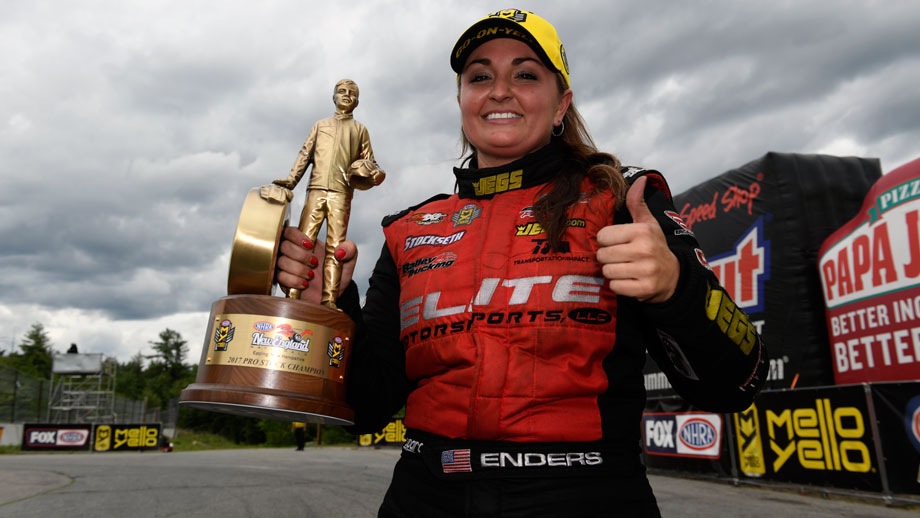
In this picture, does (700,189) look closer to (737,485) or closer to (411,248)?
(737,485)

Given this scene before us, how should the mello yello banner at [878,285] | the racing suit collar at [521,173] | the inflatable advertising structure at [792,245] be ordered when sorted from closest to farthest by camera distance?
1. the racing suit collar at [521,173]
2. the mello yello banner at [878,285]
3. the inflatable advertising structure at [792,245]

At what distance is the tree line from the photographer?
64.9 m

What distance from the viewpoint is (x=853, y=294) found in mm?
11523

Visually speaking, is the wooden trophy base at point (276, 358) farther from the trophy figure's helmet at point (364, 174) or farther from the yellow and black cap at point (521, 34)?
the yellow and black cap at point (521, 34)

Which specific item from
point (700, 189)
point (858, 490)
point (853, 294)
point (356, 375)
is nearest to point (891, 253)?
point (853, 294)

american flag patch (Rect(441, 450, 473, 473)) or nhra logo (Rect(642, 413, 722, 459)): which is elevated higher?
american flag patch (Rect(441, 450, 473, 473))

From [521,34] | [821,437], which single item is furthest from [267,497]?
[521,34]

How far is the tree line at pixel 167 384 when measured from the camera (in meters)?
64.9

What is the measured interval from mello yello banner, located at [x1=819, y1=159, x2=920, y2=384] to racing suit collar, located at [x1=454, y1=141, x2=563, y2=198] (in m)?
11.0

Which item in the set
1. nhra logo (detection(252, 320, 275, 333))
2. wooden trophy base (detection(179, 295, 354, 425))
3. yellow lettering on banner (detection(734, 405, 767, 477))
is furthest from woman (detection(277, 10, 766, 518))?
yellow lettering on banner (detection(734, 405, 767, 477))

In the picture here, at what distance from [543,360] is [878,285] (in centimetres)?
A: 1195

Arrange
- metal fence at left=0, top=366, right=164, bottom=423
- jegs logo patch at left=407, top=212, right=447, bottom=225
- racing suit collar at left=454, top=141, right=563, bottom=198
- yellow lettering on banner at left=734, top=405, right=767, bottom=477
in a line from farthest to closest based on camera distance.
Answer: metal fence at left=0, top=366, right=164, bottom=423
yellow lettering on banner at left=734, top=405, right=767, bottom=477
jegs logo patch at left=407, top=212, right=447, bottom=225
racing suit collar at left=454, top=141, right=563, bottom=198

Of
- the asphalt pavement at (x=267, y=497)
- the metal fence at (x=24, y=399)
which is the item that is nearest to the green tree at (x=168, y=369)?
the metal fence at (x=24, y=399)

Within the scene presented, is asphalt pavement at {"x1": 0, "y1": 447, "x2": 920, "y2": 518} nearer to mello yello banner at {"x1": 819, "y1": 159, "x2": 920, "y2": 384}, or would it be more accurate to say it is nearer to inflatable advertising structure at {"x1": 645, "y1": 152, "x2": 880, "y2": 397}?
mello yello banner at {"x1": 819, "y1": 159, "x2": 920, "y2": 384}
